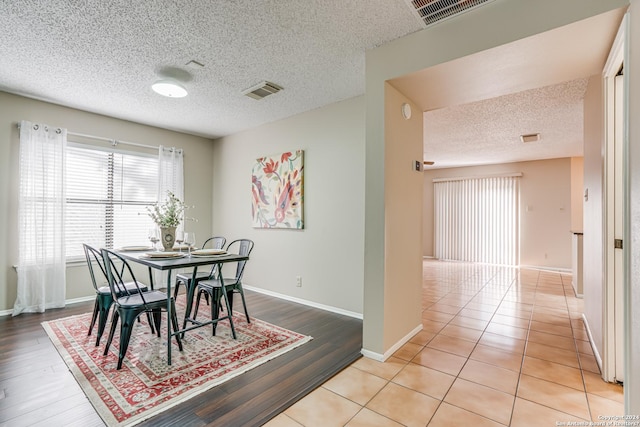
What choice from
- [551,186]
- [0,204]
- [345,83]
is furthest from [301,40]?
[551,186]

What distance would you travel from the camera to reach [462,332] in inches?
118

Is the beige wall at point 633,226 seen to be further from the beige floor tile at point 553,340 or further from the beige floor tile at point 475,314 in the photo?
the beige floor tile at point 475,314

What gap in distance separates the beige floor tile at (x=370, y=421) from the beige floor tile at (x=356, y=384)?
0.10 metres

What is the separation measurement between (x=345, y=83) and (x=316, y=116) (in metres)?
0.80

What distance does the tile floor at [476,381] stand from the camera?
1.71 m

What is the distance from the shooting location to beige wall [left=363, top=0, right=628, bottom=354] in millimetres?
1746

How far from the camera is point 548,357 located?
8.07 ft

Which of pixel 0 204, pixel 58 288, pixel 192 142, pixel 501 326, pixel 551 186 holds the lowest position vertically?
pixel 501 326

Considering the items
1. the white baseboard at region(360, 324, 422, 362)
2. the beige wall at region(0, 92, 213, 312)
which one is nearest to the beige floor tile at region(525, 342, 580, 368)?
the white baseboard at region(360, 324, 422, 362)

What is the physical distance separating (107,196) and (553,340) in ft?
18.7

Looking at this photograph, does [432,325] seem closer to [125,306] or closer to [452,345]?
[452,345]

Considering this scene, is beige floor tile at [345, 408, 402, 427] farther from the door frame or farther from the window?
the window

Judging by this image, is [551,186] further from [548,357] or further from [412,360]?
[412,360]

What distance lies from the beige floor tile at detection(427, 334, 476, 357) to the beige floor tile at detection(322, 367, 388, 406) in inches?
33.0
